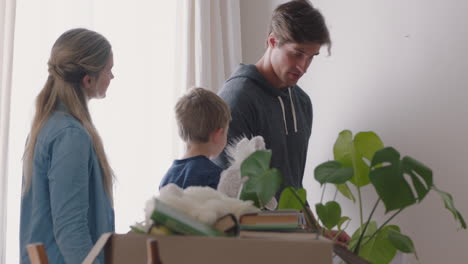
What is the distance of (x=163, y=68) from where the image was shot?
2.81 m

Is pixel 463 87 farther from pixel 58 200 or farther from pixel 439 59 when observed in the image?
pixel 58 200

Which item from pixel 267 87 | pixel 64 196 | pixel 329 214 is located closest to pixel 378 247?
pixel 329 214

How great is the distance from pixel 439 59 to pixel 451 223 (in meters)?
0.53

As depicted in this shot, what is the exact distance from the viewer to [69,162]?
1.56 m

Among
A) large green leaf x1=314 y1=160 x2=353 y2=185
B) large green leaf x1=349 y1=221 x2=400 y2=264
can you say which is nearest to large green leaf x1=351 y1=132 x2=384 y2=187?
large green leaf x1=349 y1=221 x2=400 y2=264

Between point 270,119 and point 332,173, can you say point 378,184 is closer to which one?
point 332,173

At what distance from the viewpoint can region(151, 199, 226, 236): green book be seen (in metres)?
0.78

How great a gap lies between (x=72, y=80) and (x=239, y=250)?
1081 mm

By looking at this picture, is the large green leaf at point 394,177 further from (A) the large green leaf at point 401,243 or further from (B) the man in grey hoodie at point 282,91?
(B) the man in grey hoodie at point 282,91

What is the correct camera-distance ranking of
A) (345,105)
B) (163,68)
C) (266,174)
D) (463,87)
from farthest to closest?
(163,68) < (345,105) < (463,87) < (266,174)

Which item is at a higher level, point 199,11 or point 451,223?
point 199,11

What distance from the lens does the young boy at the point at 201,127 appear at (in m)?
1.68

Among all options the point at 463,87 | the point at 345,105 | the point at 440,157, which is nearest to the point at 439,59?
the point at 463,87

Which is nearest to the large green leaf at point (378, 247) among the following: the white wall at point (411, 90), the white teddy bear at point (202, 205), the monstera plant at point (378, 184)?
the monstera plant at point (378, 184)
